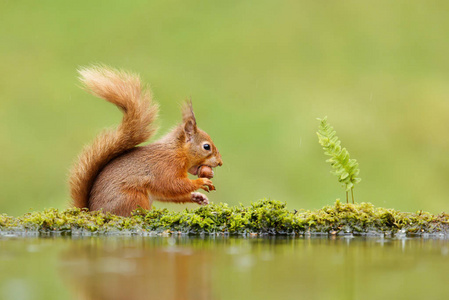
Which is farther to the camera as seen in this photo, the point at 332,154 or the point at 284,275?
the point at 332,154

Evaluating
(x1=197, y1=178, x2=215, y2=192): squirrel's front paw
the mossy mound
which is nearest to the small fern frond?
the mossy mound

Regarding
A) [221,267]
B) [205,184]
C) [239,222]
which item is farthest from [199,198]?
[221,267]

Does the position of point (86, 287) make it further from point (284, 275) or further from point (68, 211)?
point (68, 211)

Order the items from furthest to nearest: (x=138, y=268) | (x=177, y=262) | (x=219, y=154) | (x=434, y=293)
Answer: (x=219, y=154), (x=177, y=262), (x=138, y=268), (x=434, y=293)

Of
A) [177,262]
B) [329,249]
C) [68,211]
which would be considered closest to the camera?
[177,262]

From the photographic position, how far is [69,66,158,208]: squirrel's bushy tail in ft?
13.5

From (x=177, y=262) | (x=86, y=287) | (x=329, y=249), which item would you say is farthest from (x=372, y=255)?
(x=86, y=287)

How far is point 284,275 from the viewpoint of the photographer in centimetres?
242

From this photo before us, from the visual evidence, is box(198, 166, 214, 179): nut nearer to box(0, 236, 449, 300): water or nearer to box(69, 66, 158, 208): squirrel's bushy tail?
box(69, 66, 158, 208): squirrel's bushy tail

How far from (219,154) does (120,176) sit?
0.85m

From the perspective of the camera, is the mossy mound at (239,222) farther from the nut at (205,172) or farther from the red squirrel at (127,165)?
the nut at (205,172)

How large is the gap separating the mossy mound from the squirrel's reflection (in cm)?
32

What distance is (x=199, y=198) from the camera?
4320 millimetres

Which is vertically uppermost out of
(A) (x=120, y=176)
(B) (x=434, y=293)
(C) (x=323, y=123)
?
(C) (x=323, y=123)
